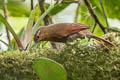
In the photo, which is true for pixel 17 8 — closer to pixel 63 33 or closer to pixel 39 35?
pixel 39 35

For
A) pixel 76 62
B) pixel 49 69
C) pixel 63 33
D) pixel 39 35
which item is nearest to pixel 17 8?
pixel 39 35

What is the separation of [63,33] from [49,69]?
0.54 metres

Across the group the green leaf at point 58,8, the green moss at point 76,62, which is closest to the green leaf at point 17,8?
the green leaf at point 58,8

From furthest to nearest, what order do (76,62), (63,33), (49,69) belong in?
(63,33) → (76,62) → (49,69)

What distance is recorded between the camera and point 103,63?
1607 mm

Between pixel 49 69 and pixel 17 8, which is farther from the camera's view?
pixel 17 8

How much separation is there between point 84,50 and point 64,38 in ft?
0.94

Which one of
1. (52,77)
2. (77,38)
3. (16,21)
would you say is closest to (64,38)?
(77,38)

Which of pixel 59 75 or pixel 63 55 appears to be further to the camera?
pixel 63 55

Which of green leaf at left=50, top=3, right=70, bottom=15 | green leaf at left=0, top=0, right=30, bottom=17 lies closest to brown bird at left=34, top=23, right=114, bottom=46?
green leaf at left=50, top=3, right=70, bottom=15

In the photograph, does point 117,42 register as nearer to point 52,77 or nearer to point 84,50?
point 84,50

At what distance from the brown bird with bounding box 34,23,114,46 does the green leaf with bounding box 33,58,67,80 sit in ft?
1.43

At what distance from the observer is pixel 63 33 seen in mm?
1894

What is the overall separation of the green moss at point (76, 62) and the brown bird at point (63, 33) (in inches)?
5.1
